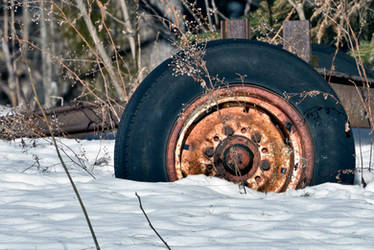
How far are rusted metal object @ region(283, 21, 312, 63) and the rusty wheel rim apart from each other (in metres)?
1.12

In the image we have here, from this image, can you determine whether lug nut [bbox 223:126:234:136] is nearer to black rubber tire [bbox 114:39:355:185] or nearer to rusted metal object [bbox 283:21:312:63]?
black rubber tire [bbox 114:39:355:185]

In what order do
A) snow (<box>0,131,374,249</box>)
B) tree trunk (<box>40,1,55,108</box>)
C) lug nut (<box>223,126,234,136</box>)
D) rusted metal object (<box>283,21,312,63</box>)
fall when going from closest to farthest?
snow (<box>0,131,374,249</box>), lug nut (<box>223,126,234,136</box>), rusted metal object (<box>283,21,312,63</box>), tree trunk (<box>40,1,55,108</box>)

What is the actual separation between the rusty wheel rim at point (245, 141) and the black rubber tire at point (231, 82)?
0.15 feet

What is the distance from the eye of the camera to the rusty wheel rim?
2.67 meters

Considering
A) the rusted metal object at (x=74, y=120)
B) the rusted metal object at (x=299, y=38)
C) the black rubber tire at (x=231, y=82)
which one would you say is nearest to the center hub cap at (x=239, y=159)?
the black rubber tire at (x=231, y=82)

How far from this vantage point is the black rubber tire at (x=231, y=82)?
105 inches

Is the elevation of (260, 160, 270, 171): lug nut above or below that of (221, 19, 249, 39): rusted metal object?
below

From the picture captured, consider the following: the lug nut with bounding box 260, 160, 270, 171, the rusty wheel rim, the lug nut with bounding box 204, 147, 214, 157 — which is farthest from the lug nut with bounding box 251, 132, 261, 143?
the lug nut with bounding box 204, 147, 214, 157

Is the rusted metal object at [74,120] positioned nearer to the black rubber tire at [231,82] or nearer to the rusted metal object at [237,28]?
the rusted metal object at [237,28]

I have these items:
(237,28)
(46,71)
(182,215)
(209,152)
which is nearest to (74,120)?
(237,28)

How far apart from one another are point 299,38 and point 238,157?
4.57 ft

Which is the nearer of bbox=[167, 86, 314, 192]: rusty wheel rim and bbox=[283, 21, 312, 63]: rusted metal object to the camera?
bbox=[167, 86, 314, 192]: rusty wheel rim

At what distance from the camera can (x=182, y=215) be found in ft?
7.32

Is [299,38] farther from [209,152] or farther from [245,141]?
[209,152]
